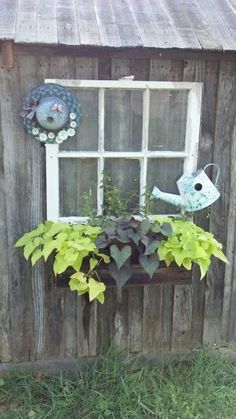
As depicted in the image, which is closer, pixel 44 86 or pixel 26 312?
pixel 44 86

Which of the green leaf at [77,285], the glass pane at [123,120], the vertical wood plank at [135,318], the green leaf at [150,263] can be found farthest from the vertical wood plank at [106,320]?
the glass pane at [123,120]

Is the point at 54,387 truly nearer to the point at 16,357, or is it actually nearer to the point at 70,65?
the point at 16,357

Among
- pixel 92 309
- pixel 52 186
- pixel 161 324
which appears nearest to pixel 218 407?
pixel 161 324

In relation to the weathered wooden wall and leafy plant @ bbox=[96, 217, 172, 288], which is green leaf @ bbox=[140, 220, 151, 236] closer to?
leafy plant @ bbox=[96, 217, 172, 288]

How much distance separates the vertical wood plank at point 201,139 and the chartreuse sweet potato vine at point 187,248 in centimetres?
31

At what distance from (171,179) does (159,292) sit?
0.75 meters

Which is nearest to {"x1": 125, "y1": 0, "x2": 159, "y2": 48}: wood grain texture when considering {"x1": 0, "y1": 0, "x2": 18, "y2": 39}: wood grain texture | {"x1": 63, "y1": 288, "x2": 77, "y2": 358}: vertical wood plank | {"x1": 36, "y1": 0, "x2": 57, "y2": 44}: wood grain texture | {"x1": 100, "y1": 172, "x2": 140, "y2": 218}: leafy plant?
{"x1": 36, "y1": 0, "x2": 57, "y2": 44}: wood grain texture

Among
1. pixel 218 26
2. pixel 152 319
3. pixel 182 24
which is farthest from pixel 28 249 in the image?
pixel 218 26

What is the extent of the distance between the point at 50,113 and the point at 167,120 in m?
0.74

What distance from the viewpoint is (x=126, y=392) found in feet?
10.0

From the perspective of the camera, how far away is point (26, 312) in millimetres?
3205

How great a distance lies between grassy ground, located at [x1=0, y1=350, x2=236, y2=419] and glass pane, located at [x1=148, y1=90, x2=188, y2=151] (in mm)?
1405

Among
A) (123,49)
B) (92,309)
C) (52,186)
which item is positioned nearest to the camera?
(123,49)

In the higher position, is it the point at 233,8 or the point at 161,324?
the point at 233,8
